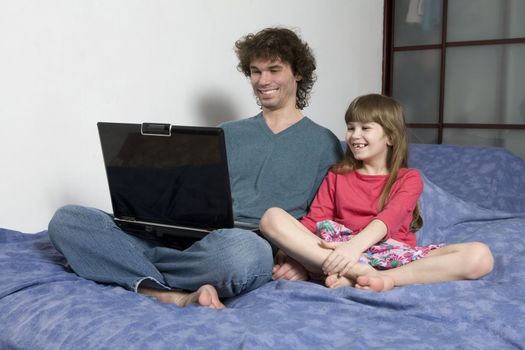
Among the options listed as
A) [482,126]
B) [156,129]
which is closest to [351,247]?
[156,129]

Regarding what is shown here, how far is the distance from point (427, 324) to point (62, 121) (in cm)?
122

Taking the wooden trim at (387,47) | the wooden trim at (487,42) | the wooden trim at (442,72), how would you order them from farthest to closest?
1. the wooden trim at (387,47)
2. the wooden trim at (442,72)
3. the wooden trim at (487,42)

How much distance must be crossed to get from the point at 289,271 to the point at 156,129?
1.53 ft

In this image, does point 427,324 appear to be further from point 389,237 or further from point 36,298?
point 36,298

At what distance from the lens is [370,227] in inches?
60.2

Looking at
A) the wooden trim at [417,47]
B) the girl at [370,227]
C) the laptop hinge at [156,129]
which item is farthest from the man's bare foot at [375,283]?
the wooden trim at [417,47]

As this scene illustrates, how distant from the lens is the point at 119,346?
3.73 feet

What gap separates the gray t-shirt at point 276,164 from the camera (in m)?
1.79

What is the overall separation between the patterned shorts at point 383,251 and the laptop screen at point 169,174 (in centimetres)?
33

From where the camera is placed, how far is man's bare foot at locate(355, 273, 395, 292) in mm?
1376

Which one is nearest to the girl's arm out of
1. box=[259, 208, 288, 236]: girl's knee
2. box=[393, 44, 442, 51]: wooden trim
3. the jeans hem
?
box=[259, 208, 288, 236]: girl's knee

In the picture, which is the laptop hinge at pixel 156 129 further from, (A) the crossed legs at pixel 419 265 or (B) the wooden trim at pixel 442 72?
(B) the wooden trim at pixel 442 72

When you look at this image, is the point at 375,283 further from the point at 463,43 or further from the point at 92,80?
the point at 463,43

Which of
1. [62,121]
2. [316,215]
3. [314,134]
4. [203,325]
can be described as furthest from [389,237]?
[62,121]
